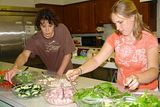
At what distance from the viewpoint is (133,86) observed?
1.12m

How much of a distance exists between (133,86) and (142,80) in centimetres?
14

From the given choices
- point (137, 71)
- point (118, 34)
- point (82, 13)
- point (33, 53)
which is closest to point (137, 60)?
point (137, 71)

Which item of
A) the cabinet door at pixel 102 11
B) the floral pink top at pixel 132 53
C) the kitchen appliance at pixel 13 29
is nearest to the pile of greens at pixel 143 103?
the floral pink top at pixel 132 53

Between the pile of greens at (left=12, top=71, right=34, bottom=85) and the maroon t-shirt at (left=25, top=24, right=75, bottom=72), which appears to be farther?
the maroon t-shirt at (left=25, top=24, right=75, bottom=72)

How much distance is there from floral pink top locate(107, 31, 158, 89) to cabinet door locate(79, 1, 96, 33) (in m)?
3.32

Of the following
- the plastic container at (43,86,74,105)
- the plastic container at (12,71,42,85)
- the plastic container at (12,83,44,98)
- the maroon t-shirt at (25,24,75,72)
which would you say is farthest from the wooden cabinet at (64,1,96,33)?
the plastic container at (43,86,74,105)

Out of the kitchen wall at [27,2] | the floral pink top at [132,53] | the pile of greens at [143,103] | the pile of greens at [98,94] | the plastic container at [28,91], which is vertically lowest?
the plastic container at [28,91]

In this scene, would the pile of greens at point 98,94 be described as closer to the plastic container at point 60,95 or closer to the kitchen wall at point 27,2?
the plastic container at point 60,95

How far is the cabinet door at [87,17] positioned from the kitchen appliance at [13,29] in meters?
1.06

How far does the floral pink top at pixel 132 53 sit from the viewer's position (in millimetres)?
1530

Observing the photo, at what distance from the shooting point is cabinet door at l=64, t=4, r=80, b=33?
5.32 m

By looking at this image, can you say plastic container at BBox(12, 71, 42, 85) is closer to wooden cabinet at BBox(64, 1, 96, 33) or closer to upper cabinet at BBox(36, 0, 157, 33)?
upper cabinet at BBox(36, 0, 157, 33)

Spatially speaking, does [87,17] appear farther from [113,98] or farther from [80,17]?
[113,98]

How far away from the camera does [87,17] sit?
507 cm
